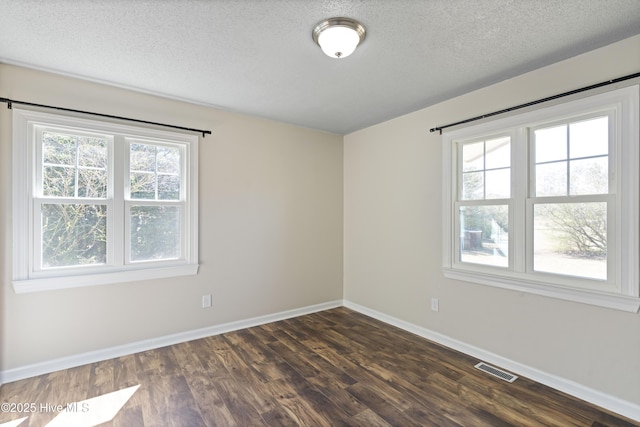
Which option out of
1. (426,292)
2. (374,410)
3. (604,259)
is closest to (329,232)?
(426,292)

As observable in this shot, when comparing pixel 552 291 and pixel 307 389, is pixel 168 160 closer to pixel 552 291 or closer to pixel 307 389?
pixel 307 389

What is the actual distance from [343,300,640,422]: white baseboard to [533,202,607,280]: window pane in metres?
0.82

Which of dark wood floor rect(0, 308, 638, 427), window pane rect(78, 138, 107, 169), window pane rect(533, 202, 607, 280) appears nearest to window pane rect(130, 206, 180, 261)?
window pane rect(78, 138, 107, 169)

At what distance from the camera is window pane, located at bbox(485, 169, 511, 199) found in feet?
8.98

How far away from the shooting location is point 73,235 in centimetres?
273

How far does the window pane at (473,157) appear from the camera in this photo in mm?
2967

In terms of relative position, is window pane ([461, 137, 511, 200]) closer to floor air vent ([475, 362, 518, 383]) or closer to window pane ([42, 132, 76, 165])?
floor air vent ([475, 362, 518, 383])

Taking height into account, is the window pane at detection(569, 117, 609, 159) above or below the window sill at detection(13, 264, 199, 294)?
above

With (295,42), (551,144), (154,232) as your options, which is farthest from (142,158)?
(551,144)

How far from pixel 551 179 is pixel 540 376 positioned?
159 cm

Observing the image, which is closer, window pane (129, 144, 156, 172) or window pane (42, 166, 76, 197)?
window pane (42, 166, 76, 197)

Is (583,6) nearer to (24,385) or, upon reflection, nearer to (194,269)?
(194,269)

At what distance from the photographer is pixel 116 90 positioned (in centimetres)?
286

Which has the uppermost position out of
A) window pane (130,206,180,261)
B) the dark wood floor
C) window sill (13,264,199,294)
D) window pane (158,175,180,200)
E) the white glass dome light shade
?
the white glass dome light shade
